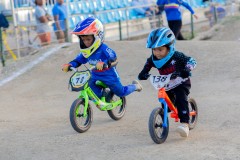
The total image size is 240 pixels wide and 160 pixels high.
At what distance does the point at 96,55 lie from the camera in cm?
833

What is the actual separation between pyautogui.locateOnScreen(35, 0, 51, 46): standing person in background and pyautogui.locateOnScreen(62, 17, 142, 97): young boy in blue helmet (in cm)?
738

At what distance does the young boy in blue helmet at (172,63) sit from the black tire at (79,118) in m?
1.03

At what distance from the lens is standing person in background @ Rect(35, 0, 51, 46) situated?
617 inches

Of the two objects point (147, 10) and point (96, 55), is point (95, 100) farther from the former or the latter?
point (147, 10)

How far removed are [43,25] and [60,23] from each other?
0.60 metres

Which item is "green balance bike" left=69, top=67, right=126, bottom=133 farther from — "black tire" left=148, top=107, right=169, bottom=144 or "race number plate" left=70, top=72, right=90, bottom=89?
"black tire" left=148, top=107, right=169, bottom=144

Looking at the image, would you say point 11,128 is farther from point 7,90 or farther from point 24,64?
point 24,64

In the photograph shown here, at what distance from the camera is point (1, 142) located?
25.1 feet

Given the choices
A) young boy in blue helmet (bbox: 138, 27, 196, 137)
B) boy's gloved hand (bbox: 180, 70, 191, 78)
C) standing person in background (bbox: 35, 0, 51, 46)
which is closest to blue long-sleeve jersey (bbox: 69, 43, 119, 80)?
young boy in blue helmet (bbox: 138, 27, 196, 137)

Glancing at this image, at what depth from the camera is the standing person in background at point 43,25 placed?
51.4 feet

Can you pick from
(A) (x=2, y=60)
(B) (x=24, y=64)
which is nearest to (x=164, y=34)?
(B) (x=24, y=64)

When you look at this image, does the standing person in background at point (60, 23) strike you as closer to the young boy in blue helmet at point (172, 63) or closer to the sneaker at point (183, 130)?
the young boy in blue helmet at point (172, 63)

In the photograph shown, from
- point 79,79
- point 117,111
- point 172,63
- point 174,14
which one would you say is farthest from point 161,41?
point 174,14

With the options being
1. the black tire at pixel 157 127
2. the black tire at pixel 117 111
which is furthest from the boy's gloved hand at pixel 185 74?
the black tire at pixel 117 111
